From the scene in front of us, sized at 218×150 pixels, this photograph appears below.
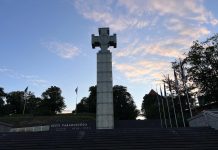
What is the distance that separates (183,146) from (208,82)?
3868 cm

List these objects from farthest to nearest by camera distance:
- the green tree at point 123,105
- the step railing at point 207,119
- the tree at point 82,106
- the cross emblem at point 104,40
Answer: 1. the tree at point 82,106
2. the green tree at point 123,105
3. the cross emblem at point 104,40
4. the step railing at point 207,119

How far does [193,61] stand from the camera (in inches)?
2164

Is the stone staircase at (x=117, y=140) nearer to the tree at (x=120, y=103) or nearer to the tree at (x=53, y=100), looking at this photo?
the tree at (x=120, y=103)

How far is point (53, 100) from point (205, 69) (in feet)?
206

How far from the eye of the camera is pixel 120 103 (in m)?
84.6

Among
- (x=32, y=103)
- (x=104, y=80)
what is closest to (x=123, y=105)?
(x=32, y=103)

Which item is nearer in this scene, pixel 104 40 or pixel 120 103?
pixel 104 40

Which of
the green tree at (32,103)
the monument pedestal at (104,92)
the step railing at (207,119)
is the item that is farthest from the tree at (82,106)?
the step railing at (207,119)

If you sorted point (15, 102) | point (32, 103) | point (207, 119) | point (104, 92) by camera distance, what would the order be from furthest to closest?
point (32, 103) < point (15, 102) < point (104, 92) < point (207, 119)

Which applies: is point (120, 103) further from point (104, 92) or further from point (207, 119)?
point (207, 119)

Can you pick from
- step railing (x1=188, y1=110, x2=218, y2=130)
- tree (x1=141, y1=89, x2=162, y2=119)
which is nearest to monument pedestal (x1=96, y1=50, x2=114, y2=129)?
step railing (x1=188, y1=110, x2=218, y2=130)

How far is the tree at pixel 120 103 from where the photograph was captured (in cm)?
8262

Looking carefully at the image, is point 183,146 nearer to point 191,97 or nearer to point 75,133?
point 75,133

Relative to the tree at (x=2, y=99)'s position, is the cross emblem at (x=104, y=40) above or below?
below
